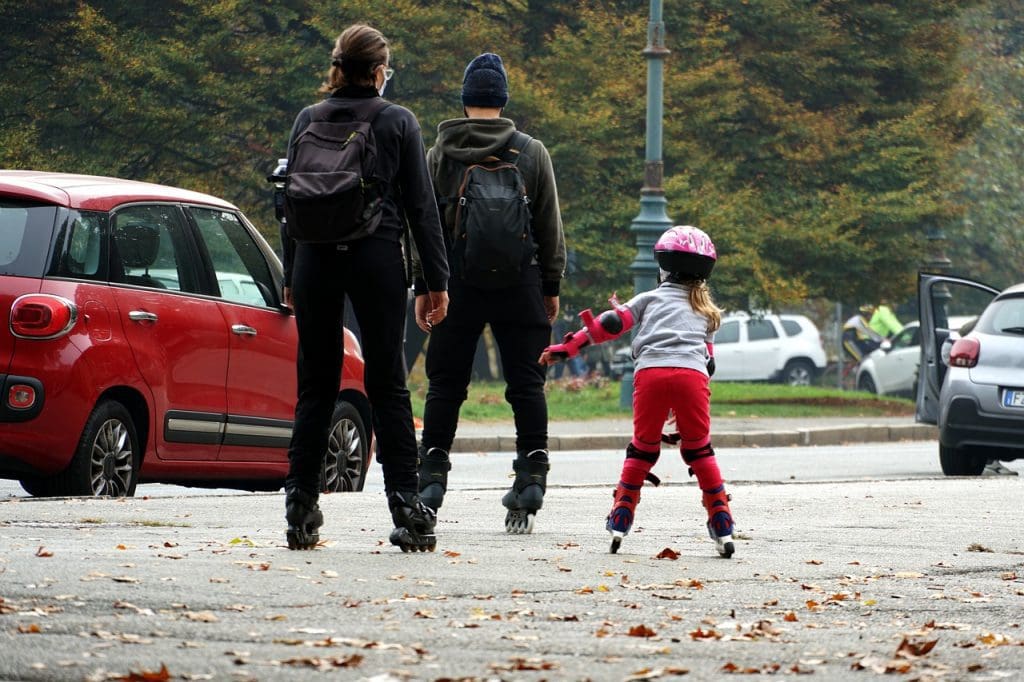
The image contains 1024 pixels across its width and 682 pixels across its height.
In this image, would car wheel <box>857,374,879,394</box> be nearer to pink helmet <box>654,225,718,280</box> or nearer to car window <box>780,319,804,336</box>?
car window <box>780,319,804,336</box>

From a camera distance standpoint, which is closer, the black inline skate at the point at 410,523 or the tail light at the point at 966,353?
the black inline skate at the point at 410,523

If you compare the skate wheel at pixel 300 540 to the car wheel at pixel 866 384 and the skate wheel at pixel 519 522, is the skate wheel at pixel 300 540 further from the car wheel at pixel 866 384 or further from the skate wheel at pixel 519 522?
the car wheel at pixel 866 384

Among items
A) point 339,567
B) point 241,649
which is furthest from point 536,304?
point 241,649

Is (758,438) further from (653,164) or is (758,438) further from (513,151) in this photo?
(513,151)

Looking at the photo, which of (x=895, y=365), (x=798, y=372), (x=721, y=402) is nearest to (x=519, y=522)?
(x=721, y=402)

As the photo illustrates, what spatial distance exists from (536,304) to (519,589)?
81.5 inches

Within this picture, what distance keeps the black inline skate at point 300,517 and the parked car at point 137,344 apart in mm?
2357

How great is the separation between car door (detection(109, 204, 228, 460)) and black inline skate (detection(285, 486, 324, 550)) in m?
2.65

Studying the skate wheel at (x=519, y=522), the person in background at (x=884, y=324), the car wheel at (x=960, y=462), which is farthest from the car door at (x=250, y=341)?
the person in background at (x=884, y=324)

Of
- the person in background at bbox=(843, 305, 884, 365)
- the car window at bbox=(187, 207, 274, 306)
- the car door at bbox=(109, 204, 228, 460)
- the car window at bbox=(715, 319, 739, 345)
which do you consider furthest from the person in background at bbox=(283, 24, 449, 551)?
the person in background at bbox=(843, 305, 884, 365)

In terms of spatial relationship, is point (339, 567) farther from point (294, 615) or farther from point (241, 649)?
point (241, 649)

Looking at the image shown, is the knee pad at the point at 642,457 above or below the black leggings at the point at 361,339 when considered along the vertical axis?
below

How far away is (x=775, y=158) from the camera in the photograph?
99.2ft

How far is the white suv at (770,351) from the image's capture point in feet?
131
